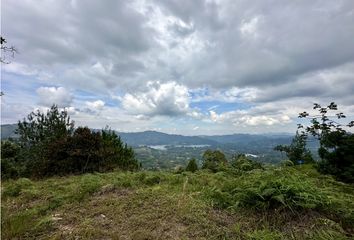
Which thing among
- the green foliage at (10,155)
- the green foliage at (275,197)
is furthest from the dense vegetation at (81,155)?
the green foliage at (275,197)

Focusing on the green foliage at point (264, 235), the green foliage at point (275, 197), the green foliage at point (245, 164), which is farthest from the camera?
the green foliage at point (245, 164)

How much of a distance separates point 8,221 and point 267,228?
482 cm

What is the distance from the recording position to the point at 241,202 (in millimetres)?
5785

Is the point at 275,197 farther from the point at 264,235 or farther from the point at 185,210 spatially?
the point at 185,210

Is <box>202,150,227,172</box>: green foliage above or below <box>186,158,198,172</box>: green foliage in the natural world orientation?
above

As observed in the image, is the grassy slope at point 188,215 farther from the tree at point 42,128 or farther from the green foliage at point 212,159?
the tree at point 42,128

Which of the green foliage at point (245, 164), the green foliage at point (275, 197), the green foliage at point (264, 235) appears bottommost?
the green foliage at point (264, 235)

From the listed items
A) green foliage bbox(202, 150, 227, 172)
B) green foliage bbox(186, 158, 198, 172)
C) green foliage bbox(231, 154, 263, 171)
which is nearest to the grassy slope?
green foliage bbox(231, 154, 263, 171)

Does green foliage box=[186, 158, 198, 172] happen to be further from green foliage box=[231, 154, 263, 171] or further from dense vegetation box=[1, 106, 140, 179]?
dense vegetation box=[1, 106, 140, 179]

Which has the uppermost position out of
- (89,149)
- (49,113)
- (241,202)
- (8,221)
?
(49,113)

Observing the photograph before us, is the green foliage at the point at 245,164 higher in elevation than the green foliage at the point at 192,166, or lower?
higher

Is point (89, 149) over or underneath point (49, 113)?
underneath

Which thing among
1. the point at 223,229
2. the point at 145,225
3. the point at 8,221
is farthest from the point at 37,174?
the point at 223,229

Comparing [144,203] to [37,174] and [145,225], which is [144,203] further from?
[37,174]
